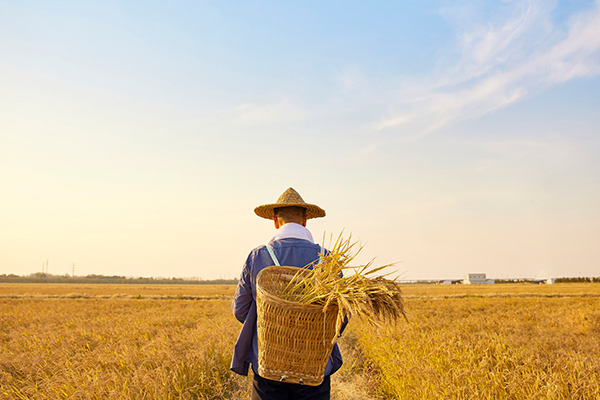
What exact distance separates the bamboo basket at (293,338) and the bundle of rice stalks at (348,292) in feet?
0.42

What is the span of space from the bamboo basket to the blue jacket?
409mm

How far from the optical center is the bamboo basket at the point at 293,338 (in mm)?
A: 2170

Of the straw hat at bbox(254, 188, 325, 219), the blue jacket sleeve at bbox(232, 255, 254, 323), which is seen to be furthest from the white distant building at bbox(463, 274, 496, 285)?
the blue jacket sleeve at bbox(232, 255, 254, 323)

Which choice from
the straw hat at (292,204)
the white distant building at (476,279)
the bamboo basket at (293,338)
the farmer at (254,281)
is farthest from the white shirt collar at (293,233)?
the white distant building at (476,279)

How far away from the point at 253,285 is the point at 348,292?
2.84ft

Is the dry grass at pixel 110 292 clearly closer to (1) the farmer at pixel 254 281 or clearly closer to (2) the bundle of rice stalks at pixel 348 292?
(1) the farmer at pixel 254 281

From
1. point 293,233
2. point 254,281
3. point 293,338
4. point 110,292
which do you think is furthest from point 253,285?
point 110,292

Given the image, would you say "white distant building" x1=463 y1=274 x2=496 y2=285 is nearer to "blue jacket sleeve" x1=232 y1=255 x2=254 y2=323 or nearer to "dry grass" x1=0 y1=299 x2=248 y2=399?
"dry grass" x1=0 y1=299 x2=248 y2=399

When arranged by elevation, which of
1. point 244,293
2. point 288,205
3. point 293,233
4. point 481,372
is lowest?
point 481,372

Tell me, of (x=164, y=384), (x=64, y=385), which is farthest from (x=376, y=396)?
(x=64, y=385)

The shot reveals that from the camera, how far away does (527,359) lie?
435 cm

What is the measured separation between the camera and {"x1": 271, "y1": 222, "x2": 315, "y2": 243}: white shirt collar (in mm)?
2881

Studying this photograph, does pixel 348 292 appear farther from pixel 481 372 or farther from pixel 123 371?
pixel 123 371

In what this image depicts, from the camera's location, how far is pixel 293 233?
2891 mm
